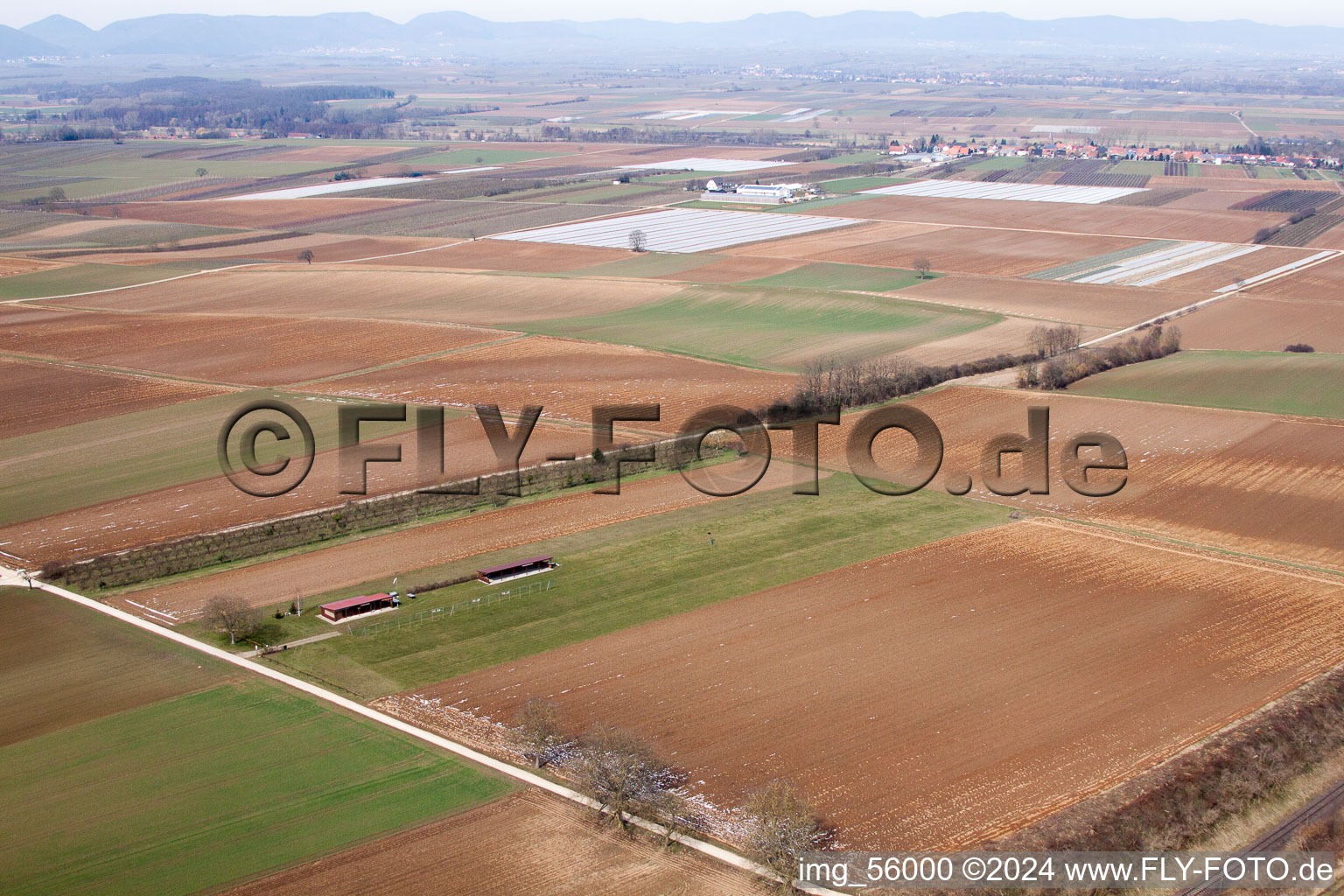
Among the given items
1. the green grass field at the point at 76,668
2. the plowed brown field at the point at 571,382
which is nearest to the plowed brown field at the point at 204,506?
the green grass field at the point at 76,668

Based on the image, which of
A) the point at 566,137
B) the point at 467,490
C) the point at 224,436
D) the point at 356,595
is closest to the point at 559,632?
the point at 356,595

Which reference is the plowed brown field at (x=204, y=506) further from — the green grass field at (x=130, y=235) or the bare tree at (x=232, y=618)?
the green grass field at (x=130, y=235)

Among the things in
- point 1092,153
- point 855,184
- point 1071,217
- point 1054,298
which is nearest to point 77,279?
point 1054,298

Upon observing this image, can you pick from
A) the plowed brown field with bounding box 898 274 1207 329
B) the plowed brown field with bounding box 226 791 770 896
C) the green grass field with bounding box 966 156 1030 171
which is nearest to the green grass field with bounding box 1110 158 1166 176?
the green grass field with bounding box 966 156 1030 171

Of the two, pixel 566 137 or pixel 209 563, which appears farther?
pixel 566 137

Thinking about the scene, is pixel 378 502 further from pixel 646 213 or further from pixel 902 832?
pixel 646 213

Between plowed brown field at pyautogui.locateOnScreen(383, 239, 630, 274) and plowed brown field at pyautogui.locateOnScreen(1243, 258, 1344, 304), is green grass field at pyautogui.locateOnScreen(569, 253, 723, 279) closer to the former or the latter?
plowed brown field at pyautogui.locateOnScreen(383, 239, 630, 274)
